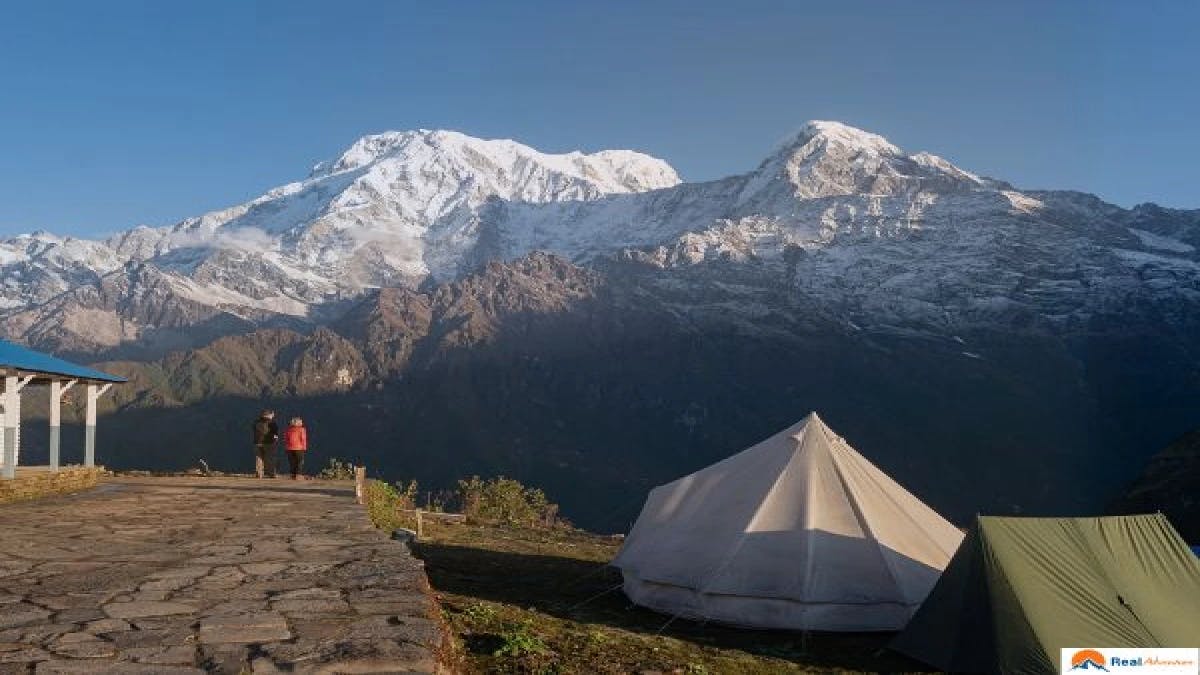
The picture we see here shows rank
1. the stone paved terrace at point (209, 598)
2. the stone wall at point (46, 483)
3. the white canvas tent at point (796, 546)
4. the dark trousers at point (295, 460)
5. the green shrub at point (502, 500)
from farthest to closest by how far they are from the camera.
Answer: the green shrub at point (502, 500), the dark trousers at point (295, 460), the stone wall at point (46, 483), the white canvas tent at point (796, 546), the stone paved terrace at point (209, 598)

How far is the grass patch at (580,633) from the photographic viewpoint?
934 centimetres

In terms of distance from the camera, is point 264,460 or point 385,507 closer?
point 385,507

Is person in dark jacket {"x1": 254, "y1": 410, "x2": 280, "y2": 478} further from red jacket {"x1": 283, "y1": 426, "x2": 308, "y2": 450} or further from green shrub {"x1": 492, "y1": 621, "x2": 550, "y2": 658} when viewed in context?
green shrub {"x1": 492, "y1": 621, "x2": 550, "y2": 658}

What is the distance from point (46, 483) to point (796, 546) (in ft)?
46.1

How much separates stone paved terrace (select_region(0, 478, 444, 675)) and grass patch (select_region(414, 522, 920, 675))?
100 centimetres

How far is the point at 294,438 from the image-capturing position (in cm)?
2670

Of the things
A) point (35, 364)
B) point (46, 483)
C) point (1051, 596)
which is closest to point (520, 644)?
point (1051, 596)

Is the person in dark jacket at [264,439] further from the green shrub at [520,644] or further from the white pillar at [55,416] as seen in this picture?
the green shrub at [520,644]

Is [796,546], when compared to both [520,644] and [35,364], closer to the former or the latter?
[520,644]

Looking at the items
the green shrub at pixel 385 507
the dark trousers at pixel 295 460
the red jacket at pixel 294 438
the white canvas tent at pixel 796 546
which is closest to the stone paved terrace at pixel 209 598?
the white canvas tent at pixel 796 546

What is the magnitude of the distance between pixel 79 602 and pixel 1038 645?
9.44m

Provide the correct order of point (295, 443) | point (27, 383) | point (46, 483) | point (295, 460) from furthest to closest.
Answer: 1. point (295, 460)
2. point (295, 443)
3. point (27, 383)
4. point (46, 483)

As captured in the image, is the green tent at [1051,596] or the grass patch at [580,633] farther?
the green tent at [1051,596]

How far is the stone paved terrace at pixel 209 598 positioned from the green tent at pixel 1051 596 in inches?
253
